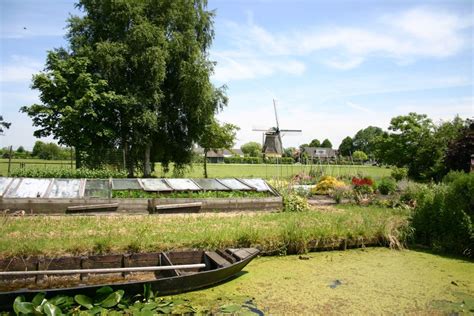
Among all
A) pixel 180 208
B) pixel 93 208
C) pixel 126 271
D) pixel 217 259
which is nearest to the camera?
pixel 126 271

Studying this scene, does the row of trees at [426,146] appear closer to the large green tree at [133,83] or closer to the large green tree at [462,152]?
the large green tree at [462,152]

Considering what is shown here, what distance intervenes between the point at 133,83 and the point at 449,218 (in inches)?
649

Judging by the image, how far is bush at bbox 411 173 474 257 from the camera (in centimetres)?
845

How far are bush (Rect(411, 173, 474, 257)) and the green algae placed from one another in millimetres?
653

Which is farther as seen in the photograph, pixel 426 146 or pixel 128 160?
pixel 426 146

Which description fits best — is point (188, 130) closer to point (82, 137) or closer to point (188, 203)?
point (82, 137)

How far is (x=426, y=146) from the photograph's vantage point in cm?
2641

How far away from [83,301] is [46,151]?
41198 millimetres

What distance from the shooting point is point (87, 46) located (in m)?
19.3

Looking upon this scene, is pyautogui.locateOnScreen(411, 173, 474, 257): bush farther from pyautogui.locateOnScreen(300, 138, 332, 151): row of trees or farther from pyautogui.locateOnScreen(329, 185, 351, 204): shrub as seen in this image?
pyautogui.locateOnScreen(300, 138, 332, 151): row of trees

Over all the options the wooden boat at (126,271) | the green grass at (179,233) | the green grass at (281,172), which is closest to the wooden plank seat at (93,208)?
the green grass at (179,233)

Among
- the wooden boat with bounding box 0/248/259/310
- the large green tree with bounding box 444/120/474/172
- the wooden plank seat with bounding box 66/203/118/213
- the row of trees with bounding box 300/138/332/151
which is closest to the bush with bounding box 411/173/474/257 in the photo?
the wooden boat with bounding box 0/248/259/310

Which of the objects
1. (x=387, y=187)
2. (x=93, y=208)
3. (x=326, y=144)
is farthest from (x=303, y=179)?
(x=326, y=144)

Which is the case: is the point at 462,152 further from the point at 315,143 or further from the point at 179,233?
the point at 315,143
